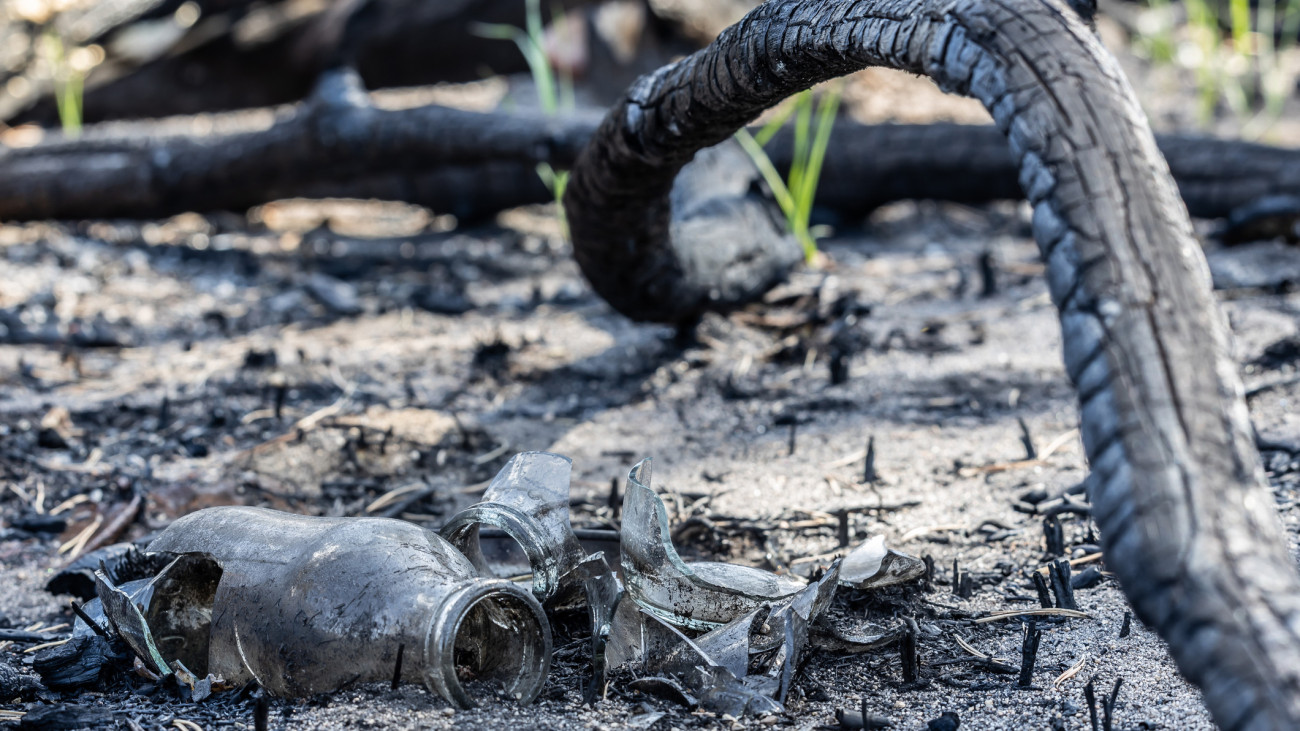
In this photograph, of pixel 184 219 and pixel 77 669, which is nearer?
pixel 77 669

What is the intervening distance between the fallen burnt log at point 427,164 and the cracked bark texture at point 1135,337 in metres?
3.09

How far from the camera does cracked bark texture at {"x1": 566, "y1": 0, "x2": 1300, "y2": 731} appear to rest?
Answer: 1051mm

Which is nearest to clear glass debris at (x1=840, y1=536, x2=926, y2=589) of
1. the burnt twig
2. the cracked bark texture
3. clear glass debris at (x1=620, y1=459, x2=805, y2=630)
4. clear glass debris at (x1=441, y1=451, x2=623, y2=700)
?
clear glass debris at (x1=620, y1=459, x2=805, y2=630)

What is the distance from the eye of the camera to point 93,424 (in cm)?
314

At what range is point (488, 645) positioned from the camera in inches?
66.6

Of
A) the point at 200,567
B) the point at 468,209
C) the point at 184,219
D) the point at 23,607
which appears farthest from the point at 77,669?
the point at 184,219

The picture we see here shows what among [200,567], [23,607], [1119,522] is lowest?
[23,607]

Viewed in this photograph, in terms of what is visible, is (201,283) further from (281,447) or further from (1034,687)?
(1034,687)

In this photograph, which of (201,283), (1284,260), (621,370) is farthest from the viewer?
(201,283)

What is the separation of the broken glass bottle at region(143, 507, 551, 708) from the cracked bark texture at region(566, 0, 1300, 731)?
2.79 feet

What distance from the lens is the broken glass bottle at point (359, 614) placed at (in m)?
1.52

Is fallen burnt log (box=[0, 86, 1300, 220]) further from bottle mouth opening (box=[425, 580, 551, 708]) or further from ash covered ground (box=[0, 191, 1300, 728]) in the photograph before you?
bottle mouth opening (box=[425, 580, 551, 708])

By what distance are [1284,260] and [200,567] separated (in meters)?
4.23

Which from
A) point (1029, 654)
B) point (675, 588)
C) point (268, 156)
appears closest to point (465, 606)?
point (675, 588)
